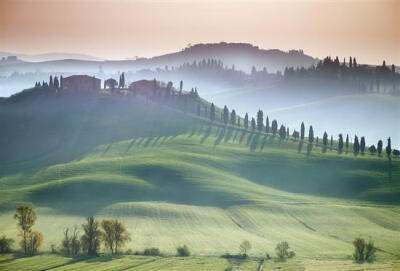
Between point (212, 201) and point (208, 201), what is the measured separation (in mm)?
948

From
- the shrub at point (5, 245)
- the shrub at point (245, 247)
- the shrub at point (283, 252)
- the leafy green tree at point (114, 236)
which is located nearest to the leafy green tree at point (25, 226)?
the shrub at point (5, 245)

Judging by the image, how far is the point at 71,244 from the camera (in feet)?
374

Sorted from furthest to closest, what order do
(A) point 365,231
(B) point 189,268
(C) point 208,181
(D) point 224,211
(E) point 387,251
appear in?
(C) point 208,181 < (D) point 224,211 < (A) point 365,231 < (E) point 387,251 < (B) point 189,268

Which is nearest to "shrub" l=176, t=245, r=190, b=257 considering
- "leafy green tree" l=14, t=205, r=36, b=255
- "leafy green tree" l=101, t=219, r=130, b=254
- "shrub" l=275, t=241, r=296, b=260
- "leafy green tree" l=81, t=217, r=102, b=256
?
"leafy green tree" l=101, t=219, r=130, b=254

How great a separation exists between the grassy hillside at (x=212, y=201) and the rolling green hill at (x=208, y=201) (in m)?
0.24

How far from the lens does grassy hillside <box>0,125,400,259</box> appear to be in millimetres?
130375

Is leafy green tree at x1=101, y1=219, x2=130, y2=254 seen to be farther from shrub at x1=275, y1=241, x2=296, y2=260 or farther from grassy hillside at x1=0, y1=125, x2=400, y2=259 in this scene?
shrub at x1=275, y1=241, x2=296, y2=260

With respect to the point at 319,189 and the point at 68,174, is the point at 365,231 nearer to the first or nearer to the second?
the point at 319,189

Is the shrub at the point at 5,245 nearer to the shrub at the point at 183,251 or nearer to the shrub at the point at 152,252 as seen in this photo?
the shrub at the point at 152,252

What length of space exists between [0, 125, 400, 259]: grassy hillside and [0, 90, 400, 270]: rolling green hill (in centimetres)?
24

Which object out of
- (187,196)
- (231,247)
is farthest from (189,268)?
(187,196)

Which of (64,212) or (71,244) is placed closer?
(71,244)

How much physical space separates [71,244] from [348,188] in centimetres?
9642

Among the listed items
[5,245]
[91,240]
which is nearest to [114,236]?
[91,240]
